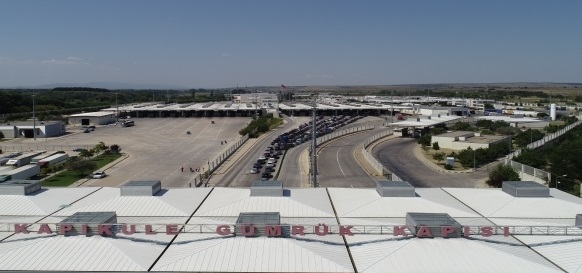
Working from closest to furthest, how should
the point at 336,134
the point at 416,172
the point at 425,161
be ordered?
1. the point at 416,172
2. the point at 425,161
3. the point at 336,134

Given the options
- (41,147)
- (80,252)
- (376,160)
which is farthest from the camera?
(41,147)

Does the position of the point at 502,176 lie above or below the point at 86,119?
below

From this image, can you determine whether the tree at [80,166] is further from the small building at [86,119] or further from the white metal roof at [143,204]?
the small building at [86,119]

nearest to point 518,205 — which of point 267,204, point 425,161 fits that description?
point 267,204

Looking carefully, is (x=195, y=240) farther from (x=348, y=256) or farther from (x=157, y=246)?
(x=348, y=256)

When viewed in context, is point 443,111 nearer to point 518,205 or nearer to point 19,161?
point 518,205

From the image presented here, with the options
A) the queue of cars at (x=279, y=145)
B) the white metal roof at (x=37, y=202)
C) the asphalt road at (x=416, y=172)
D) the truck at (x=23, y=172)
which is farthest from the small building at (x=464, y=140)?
Answer: the truck at (x=23, y=172)

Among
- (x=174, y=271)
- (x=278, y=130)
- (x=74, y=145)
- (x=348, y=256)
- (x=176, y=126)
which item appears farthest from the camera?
(x=176, y=126)

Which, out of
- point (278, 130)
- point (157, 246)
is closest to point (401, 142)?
point (278, 130)
